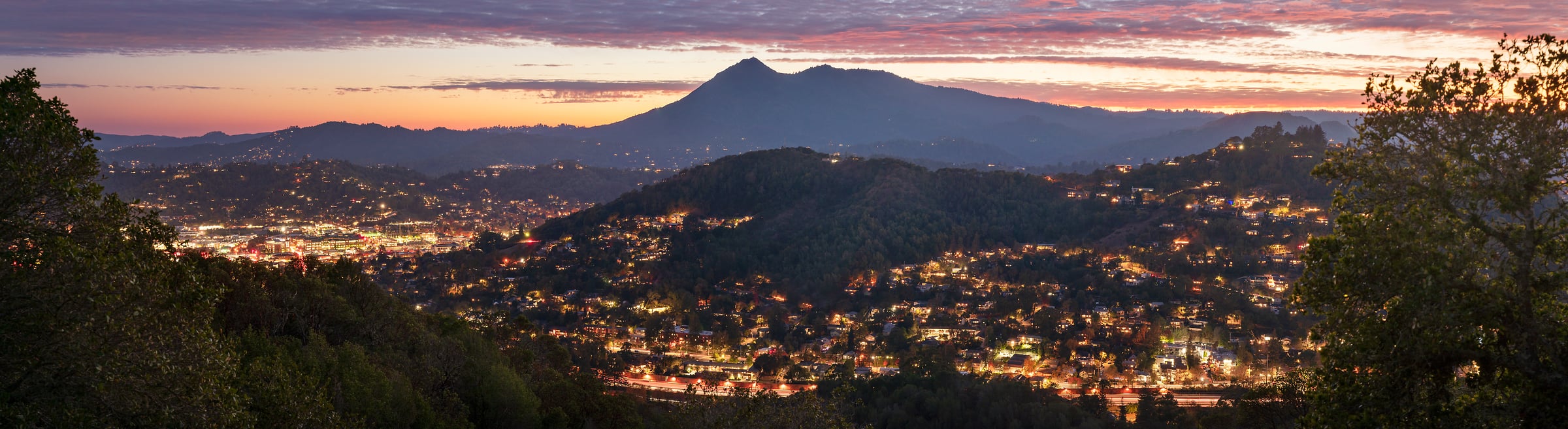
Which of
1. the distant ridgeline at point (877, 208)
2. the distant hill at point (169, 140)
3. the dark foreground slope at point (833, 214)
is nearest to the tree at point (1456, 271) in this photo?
the distant ridgeline at point (877, 208)

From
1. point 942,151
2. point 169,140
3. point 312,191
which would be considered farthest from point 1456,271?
point 169,140

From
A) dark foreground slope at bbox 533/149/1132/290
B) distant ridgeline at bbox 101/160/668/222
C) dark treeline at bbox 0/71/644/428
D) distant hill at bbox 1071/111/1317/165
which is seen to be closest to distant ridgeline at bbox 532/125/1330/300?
dark foreground slope at bbox 533/149/1132/290

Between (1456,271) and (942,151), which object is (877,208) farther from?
(942,151)

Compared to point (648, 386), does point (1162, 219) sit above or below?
above

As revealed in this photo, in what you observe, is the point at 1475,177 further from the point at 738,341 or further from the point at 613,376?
the point at 738,341

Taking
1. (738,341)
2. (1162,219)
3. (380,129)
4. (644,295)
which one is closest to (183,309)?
(738,341)
